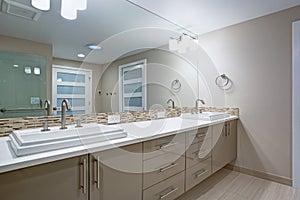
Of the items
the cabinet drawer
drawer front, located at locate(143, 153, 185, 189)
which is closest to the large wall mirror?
drawer front, located at locate(143, 153, 185, 189)

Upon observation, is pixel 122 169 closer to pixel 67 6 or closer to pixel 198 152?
pixel 198 152

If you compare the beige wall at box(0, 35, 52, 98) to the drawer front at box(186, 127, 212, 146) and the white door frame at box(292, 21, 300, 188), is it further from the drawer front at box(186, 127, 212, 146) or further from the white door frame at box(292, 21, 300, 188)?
the white door frame at box(292, 21, 300, 188)

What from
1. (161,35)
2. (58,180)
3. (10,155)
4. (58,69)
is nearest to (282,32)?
(161,35)

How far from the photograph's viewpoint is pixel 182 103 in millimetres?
2893

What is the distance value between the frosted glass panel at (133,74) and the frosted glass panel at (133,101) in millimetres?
249

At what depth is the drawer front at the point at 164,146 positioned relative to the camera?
1447 millimetres

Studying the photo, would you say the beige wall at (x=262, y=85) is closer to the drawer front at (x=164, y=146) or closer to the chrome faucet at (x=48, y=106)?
the drawer front at (x=164, y=146)

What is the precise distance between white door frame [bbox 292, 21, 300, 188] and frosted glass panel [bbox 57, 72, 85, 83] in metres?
2.36

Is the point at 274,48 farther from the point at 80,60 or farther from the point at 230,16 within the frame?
the point at 80,60

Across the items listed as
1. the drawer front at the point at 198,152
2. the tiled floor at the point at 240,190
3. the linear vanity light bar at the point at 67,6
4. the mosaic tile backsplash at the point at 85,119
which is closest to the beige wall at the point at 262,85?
the tiled floor at the point at 240,190

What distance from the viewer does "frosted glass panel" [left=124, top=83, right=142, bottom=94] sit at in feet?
6.95

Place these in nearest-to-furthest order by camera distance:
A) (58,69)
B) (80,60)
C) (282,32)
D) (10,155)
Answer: (10,155) → (58,69) → (80,60) → (282,32)

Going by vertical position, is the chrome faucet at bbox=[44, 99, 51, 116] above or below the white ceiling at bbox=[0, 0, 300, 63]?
Result: below

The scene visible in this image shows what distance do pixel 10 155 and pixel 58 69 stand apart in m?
0.85
